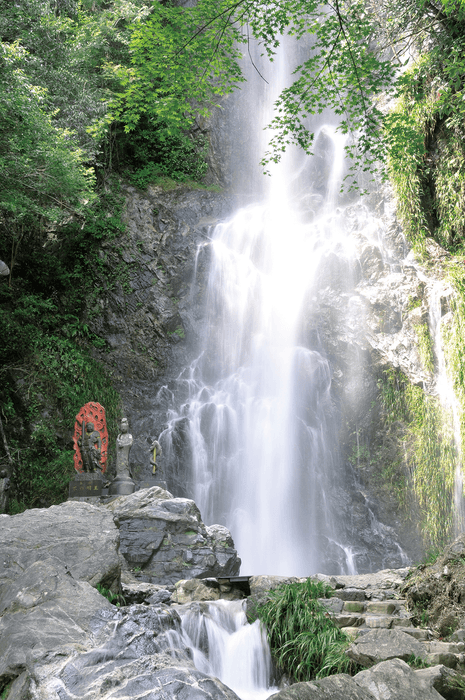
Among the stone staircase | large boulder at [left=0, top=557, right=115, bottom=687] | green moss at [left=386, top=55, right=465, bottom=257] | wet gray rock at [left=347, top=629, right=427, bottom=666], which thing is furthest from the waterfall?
large boulder at [left=0, top=557, right=115, bottom=687]

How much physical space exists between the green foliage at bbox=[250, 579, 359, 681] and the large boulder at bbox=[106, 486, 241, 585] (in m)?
2.68

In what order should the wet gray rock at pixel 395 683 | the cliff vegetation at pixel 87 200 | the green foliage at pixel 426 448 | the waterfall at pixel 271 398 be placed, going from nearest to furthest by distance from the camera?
the wet gray rock at pixel 395 683 < the cliff vegetation at pixel 87 200 < the green foliage at pixel 426 448 < the waterfall at pixel 271 398

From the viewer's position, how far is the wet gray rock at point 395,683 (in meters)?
3.71

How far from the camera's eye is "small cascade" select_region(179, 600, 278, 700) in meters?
5.12

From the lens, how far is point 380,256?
614 inches

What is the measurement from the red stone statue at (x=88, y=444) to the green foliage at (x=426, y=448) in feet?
25.1

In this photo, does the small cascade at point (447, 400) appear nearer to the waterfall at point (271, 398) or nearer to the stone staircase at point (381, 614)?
the waterfall at point (271, 398)

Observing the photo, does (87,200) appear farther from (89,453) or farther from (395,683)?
(395,683)

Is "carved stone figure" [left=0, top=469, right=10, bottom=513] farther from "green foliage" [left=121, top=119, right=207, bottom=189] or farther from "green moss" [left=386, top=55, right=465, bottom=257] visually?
"green moss" [left=386, top=55, right=465, bottom=257]

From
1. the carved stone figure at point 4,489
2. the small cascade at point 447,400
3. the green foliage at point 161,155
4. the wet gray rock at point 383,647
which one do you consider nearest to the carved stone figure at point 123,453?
the carved stone figure at point 4,489

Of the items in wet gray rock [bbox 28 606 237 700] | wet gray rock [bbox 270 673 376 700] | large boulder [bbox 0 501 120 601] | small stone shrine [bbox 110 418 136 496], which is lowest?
wet gray rock [bbox 270 673 376 700]

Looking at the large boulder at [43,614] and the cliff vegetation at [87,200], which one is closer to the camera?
the large boulder at [43,614]

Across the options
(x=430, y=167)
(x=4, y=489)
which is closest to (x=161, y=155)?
(x=430, y=167)

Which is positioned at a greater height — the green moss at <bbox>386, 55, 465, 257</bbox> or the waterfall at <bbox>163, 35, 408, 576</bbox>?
the green moss at <bbox>386, 55, 465, 257</bbox>
